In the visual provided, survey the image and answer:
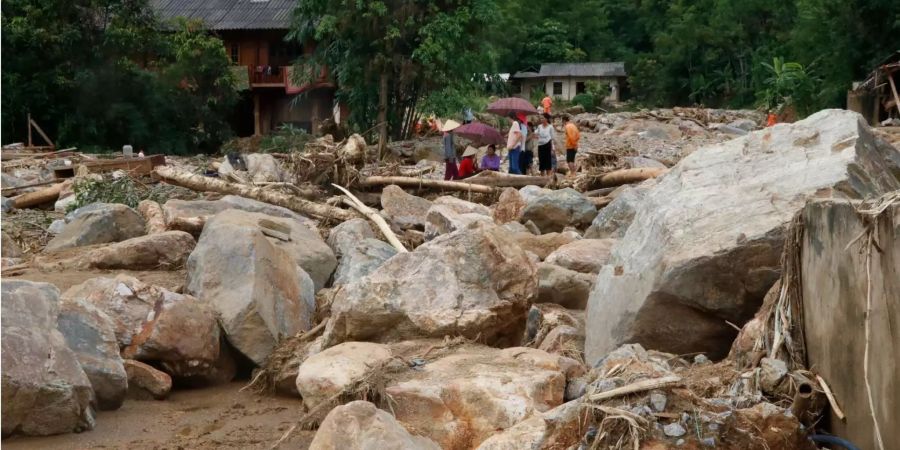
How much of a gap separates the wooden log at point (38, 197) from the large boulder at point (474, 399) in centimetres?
1099

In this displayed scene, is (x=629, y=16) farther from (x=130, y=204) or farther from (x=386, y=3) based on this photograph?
(x=130, y=204)

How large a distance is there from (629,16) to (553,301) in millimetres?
58048

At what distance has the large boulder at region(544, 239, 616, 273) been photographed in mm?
8148

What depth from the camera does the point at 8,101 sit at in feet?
90.1

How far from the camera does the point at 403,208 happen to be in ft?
40.2

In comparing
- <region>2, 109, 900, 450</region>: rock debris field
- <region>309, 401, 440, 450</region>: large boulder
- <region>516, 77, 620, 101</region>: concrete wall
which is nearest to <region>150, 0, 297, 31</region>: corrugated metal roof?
<region>516, 77, 620, 101</region>: concrete wall

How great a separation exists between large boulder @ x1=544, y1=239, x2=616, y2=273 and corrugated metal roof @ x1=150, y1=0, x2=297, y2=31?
2470 cm

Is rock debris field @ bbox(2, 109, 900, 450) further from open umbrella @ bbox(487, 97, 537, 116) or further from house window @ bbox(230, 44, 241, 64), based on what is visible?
house window @ bbox(230, 44, 241, 64)

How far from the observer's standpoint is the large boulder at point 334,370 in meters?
5.89

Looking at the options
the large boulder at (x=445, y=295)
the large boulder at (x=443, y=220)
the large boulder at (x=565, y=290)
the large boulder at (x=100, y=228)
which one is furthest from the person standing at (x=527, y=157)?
the large boulder at (x=445, y=295)

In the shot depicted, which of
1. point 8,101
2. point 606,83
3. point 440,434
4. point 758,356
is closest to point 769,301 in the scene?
point 758,356

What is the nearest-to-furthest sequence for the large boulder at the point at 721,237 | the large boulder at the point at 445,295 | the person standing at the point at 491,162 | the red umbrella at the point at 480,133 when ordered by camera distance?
the large boulder at the point at 721,237 → the large boulder at the point at 445,295 → the person standing at the point at 491,162 → the red umbrella at the point at 480,133

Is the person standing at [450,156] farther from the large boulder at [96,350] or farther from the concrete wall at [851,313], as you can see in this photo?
the concrete wall at [851,313]

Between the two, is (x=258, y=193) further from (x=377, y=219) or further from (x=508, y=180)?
(x=508, y=180)
